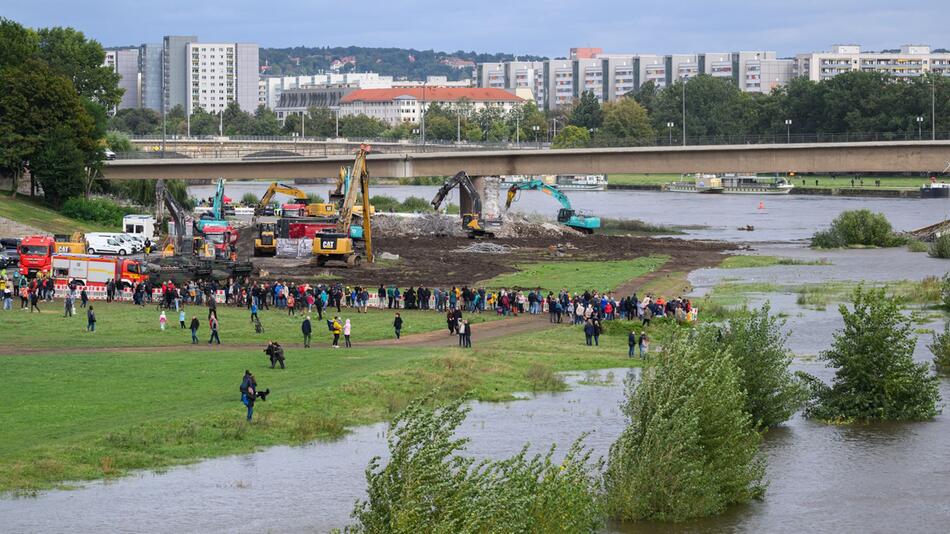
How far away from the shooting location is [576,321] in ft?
190

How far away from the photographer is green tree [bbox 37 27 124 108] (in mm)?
144875

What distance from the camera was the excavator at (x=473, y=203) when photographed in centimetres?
10794

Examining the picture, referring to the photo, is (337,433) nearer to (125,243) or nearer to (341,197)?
(125,243)

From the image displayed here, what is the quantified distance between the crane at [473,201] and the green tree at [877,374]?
65423 millimetres

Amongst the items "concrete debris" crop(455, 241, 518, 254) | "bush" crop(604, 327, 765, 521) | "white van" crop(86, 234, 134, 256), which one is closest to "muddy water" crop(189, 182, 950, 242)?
"concrete debris" crop(455, 241, 518, 254)

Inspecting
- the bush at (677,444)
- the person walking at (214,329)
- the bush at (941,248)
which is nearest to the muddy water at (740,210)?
the bush at (941,248)

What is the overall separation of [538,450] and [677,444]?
7674 mm

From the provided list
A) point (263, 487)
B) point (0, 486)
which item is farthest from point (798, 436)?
point (0, 486)

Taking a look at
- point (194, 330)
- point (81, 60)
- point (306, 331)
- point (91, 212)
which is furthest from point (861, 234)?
point (81, 60)

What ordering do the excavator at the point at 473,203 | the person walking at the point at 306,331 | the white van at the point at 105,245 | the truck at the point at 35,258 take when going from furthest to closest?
the excavator at the point at 473,203
the white van at the point at 105,245
the truck at the point at 35,258
the person walking at the point at 306,331

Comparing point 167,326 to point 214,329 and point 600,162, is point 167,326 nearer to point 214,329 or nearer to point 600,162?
point 214,329

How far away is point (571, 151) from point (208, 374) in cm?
7634

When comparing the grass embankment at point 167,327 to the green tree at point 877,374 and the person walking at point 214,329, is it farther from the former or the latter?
the green tree at point 877,374

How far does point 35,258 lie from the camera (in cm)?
6838
